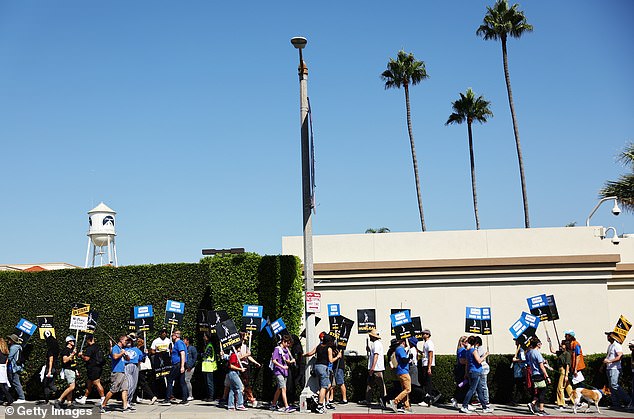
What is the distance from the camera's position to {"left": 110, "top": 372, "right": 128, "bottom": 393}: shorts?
1554cm

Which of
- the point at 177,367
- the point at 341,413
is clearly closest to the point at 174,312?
the point at 177,367

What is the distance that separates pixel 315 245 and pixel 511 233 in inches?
289

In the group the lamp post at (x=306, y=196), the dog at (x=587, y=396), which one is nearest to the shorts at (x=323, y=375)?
the lamp post at (x=306, y=196)

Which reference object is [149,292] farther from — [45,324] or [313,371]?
[313,371]

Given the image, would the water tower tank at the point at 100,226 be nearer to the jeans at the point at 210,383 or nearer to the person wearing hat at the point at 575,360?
the jeans at the point at 210,383

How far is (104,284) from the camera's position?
1870cm

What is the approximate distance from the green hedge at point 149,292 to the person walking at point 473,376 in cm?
470

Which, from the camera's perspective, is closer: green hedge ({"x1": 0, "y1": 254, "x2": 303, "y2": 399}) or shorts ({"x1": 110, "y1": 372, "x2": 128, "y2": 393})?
shorts ({"x1": 110, "y1": 372, "x2": 128, "y2": 393})

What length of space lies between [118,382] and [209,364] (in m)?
2.33

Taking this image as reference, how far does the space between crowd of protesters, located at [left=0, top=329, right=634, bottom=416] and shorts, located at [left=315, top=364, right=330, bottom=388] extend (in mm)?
22

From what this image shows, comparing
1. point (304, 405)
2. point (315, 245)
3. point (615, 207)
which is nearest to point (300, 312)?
point (304, 405)

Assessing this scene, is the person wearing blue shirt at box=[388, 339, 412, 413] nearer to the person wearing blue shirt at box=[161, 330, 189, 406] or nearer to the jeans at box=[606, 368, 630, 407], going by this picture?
the jeans at box=[606, 368, 630, 407]

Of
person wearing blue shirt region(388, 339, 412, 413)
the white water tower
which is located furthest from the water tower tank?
person wearing blue shirt region(388, 339, 412, 413)

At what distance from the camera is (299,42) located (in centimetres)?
1608
